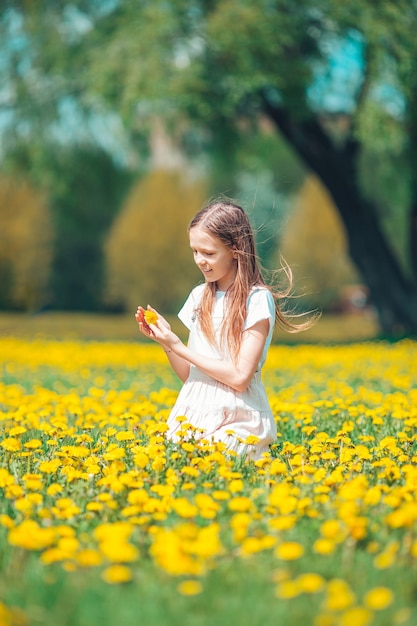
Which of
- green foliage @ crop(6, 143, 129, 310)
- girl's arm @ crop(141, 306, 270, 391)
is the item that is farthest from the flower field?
green foliage @ crop(6, 143, 129, 310)

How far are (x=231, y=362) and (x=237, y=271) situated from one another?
0.50m

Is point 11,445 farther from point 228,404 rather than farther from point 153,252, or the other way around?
point 153,252

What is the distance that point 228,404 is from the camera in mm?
3891

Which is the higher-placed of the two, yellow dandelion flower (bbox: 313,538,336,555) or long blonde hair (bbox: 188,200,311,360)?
long blonde hair (bbox: 188,200,311,360)

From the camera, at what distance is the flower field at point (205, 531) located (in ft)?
6.40

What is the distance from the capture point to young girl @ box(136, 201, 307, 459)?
3.83 m

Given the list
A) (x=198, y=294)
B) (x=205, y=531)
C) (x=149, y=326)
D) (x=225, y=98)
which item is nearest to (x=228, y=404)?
(x=149, y=326)

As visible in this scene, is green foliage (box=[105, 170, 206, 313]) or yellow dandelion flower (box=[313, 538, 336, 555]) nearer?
yellow dandelion flower (box=[313, 538, 336, 555])

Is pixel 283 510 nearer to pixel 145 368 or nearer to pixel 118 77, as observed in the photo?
pixel 145 368

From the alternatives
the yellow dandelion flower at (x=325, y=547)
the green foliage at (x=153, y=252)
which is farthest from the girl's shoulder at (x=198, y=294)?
the green foliage at (x=153, y=252)

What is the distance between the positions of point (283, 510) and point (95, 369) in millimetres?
6844

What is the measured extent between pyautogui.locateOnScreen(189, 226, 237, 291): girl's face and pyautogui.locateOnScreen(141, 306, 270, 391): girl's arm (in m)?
0.35

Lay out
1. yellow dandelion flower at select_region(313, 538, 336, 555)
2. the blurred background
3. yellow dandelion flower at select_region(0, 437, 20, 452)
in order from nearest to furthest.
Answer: yellow dandelion flower at select_region(313, 538, 336, 555) < yellow dandelion flower at select_region(0, 437, 20, 452) < the blurred background

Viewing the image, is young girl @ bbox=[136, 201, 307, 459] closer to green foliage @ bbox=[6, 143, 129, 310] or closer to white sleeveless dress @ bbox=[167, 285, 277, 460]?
white sleeveless dress @ bbox=[167, 285, 277, 460]
